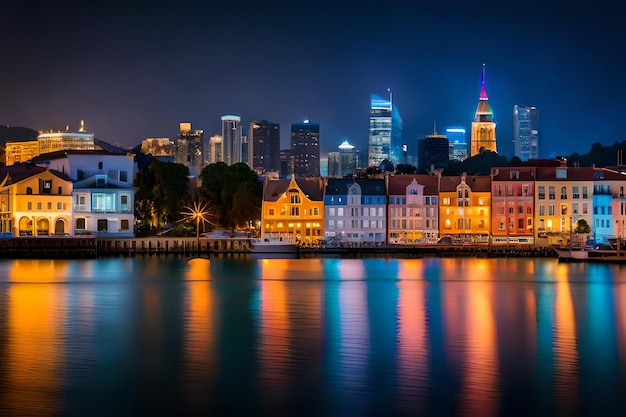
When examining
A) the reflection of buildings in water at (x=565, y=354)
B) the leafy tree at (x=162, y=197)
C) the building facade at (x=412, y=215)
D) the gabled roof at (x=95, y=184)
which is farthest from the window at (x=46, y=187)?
the reflection of buildings in water at (x=565, y=354)

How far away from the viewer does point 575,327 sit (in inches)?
1714

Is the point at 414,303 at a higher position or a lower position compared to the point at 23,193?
lower

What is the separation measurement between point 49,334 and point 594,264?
184ft

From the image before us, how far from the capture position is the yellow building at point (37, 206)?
98.1 m

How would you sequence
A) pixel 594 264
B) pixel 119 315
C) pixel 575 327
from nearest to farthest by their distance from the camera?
pixel 575 327
pixel 119 315
pixel 594 264

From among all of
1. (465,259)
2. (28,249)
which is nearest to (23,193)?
(28,249)

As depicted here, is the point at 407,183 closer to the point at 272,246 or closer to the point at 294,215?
the point at 294,215

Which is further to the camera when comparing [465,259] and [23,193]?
[23,193]

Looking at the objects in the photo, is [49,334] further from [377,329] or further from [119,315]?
[377,329]

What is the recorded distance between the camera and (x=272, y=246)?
311ft

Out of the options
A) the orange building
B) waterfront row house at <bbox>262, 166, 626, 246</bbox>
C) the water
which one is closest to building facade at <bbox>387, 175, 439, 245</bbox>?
waterfront row house at <bbox>262, 166, 626, 246</bbox>

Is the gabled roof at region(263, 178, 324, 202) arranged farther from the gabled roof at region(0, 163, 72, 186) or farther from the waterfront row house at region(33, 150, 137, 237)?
the gabled roof at region(0, 163, 72, 186)

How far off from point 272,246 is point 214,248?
630cm

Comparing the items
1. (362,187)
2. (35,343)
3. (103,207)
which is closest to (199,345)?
(35,343)
